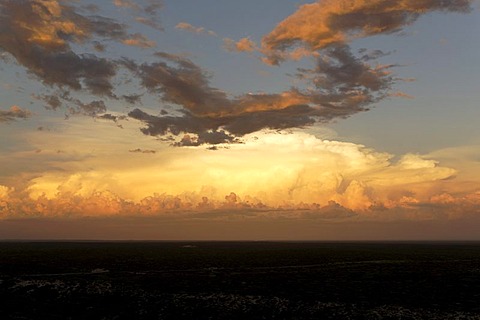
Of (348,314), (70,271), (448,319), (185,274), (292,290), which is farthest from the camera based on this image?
(70,271)

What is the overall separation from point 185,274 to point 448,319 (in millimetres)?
37735

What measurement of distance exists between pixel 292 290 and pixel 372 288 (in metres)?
8.76

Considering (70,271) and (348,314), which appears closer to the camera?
(348,314)

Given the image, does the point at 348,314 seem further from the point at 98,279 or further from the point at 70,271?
the point at 70,271

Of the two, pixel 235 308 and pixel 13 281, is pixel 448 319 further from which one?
pixel 13 281

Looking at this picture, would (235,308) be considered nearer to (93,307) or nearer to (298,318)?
(298,318)

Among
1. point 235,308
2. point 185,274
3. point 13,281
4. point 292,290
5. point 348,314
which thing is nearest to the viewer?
point 348,314

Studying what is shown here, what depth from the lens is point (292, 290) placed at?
47.2 m

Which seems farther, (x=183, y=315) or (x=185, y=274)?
(x=185, y=274)

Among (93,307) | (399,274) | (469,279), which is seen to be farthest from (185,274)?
(469,279)

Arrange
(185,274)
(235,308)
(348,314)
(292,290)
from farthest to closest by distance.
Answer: (185,274), (292,290), (235,308), (348,314)

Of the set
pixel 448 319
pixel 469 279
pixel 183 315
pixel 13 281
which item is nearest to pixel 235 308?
pixel 183 315

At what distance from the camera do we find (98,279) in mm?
55781

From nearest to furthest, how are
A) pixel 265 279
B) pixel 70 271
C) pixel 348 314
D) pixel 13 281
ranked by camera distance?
pixel 348 314 < pixel 13 281 < pixel 265 279 < pixel 70 271
